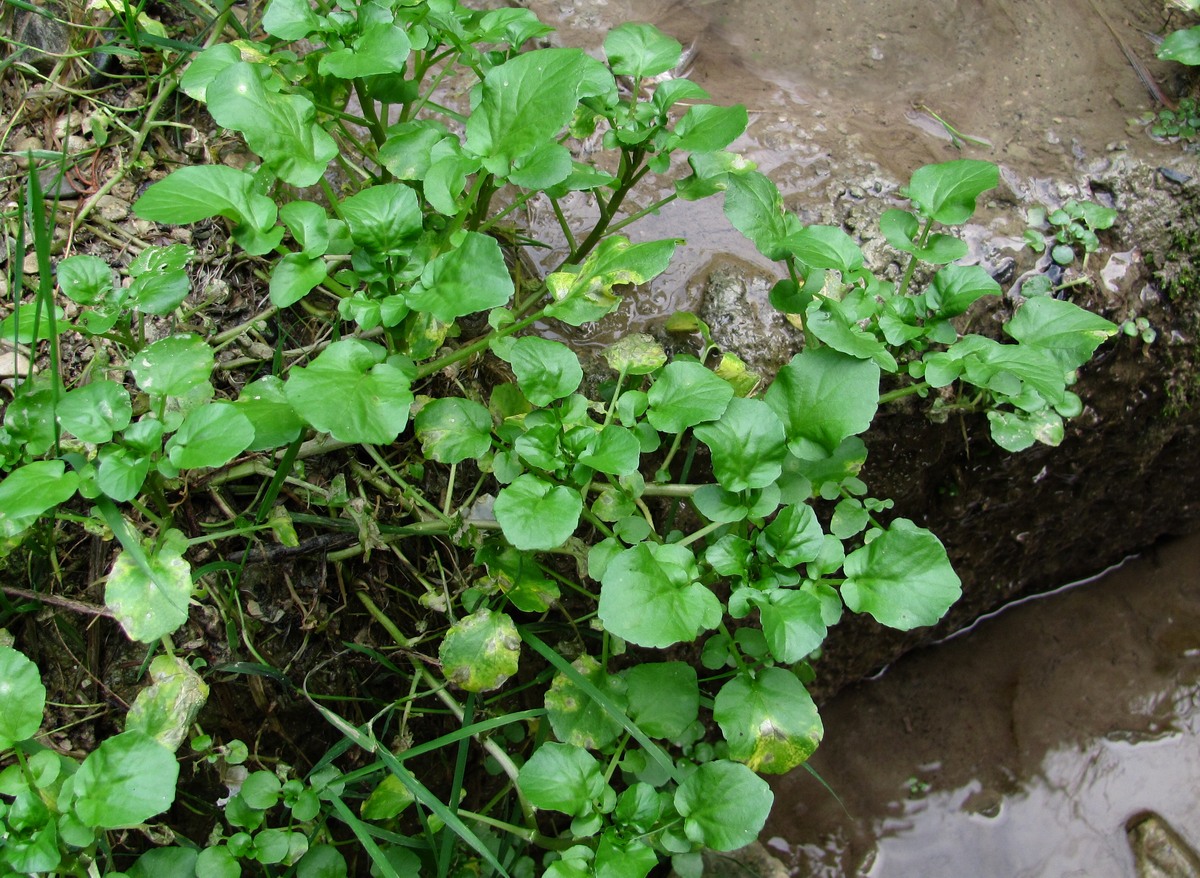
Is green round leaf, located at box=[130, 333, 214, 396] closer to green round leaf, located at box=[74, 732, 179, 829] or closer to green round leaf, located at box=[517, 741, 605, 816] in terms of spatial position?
green round leaf, located at box=[74, 732, 179, 829]

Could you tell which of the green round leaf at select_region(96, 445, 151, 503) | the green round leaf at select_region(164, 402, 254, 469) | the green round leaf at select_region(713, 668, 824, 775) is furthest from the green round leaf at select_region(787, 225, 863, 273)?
the green round leaf at select_region(96, 445, 151, 503)

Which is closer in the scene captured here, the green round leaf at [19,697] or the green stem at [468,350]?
the green round leaf at [19,697]

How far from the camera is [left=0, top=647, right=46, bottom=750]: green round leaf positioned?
1241mm

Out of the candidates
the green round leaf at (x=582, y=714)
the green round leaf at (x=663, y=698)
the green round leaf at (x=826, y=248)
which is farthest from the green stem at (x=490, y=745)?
the green round leaf at (x=826, y=248)

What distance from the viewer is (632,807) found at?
4.52 ft

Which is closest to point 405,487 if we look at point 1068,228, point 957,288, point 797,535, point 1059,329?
point 797,535

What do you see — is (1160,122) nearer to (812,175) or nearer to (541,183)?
(812,175)

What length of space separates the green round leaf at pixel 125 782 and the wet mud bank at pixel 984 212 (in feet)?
3.16

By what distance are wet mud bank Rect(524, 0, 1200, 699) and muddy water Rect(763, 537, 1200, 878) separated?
0.38 ft

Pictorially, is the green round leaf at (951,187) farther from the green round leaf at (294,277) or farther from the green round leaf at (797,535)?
the green round leaf at (294,277)

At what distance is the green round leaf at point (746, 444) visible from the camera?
1.41 m

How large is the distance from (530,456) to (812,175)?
997mm

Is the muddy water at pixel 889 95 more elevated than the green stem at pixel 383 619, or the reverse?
the muddy water at pixel 889 95

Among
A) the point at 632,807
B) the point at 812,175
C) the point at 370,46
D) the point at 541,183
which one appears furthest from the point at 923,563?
the point at 370,46
